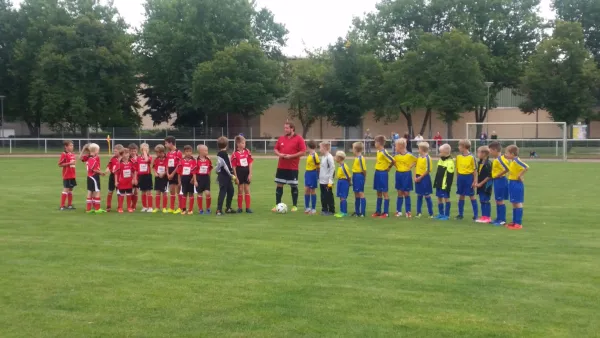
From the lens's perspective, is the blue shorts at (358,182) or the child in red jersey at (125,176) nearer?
the blue shorts at (358,182)

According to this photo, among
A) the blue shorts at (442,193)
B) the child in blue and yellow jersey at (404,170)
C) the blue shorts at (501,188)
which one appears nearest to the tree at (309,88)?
the child in blue and yellow jersey at (404,170)

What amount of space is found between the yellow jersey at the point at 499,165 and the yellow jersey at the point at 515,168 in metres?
0.12

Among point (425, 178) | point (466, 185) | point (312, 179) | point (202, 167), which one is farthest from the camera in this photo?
point (312, 179)

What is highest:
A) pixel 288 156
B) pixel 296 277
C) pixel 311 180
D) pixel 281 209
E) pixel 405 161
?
pixel 288 156

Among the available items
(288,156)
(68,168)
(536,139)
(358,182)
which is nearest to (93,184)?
(68,168)

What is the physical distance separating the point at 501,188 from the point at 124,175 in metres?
8.40

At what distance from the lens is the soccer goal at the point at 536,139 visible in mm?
36250

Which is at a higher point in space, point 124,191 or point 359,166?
point 359,166

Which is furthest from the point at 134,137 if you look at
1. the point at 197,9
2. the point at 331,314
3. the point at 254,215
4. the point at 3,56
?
the point at 331,314

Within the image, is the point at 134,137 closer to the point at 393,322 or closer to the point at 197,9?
the point at 197,9

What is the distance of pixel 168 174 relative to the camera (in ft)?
48.6

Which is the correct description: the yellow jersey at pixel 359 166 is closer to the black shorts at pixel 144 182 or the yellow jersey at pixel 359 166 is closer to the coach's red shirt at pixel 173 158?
the coach's red shirt at pixel 173 158

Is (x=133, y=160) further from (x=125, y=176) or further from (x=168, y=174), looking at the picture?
(x=168, y=174)

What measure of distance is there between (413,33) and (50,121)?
108 feet
